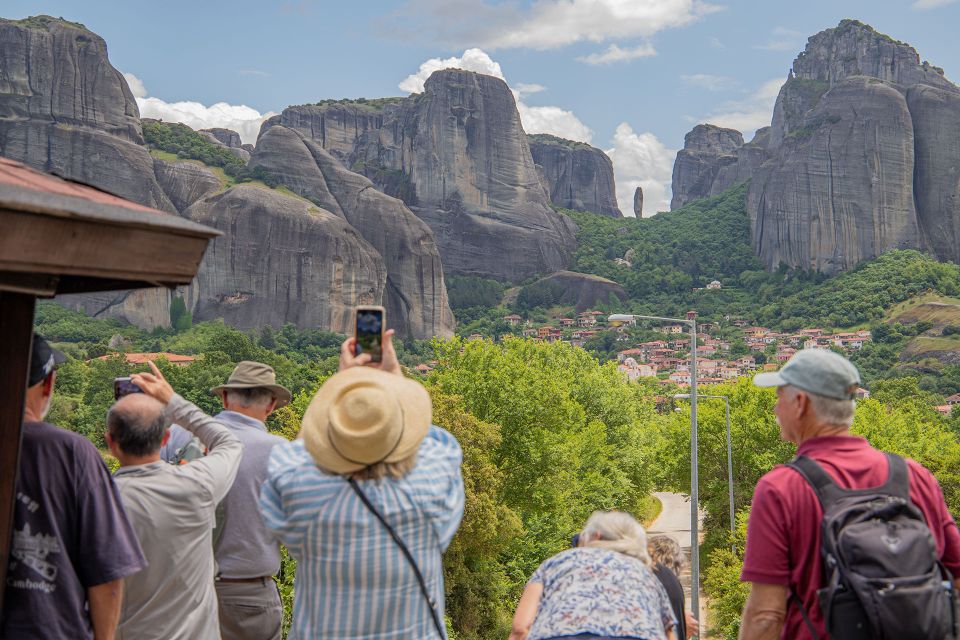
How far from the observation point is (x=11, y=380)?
223 cm

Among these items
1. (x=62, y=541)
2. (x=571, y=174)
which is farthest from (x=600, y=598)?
(x=571, y=174)

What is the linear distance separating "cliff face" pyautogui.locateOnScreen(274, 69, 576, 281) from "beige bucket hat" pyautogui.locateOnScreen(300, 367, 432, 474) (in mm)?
118698

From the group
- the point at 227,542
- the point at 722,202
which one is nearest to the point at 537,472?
the point at 227,542

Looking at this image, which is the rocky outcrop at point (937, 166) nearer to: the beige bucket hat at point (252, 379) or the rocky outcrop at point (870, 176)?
the rocky outcrop at point (870, 176)

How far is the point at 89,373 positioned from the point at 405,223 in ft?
161

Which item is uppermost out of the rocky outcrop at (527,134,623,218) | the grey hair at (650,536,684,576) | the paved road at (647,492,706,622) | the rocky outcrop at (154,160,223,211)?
the rocky outcrop at (527,134,623,218)

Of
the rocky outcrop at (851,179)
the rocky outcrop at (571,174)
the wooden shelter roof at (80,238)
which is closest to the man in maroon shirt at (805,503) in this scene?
the wooden shelter roof at (80,238)

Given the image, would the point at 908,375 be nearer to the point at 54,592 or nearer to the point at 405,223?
the point at 405,223

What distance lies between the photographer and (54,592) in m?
2.65

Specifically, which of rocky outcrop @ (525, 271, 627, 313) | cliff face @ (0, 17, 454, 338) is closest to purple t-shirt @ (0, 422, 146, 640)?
cliff face @ (0, 17, 454, 338)

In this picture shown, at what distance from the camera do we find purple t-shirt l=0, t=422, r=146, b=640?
103 inches

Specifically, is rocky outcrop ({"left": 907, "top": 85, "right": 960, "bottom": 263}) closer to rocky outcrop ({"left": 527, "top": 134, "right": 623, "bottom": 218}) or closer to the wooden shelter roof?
rocky outcrop ({"left": 527, "top": 134, "right": 623, "bottom": 218})

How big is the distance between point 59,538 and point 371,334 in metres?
1.18

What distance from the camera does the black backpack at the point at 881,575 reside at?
106 inches
